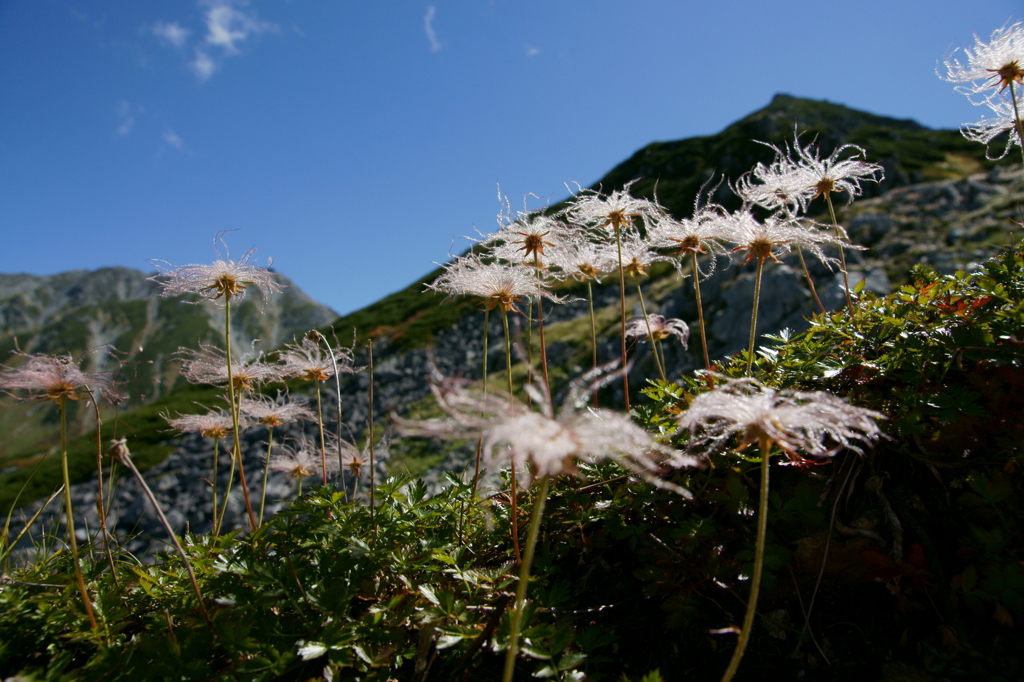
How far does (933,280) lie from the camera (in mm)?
3053

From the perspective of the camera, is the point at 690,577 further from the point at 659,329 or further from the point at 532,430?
the point at 659,329

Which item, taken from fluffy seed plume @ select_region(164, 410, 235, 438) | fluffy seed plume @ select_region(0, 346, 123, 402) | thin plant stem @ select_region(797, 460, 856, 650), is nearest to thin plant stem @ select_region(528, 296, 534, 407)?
thin plant stem @ select_region(797, 460, 856, 650)

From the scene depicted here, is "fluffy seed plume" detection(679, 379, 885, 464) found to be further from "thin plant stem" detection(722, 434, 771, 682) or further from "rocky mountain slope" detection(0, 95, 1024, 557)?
"rocky mountain slope" detection(0, 95, 1024, 557)

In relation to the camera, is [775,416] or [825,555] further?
[825,555]

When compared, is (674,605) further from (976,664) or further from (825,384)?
(825,384)

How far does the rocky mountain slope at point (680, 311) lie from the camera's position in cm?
2595

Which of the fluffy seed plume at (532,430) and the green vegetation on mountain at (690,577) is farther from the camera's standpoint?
the green vegetation on mountain at (690,577)

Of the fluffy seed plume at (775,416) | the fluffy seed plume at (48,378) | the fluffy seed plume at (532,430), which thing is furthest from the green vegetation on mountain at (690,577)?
the fluffy seed plume at (48,378)

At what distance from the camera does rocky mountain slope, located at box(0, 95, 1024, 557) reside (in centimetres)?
2595

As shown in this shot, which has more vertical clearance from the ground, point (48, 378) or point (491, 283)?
point (491, 283)

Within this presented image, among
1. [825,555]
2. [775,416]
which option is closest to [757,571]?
[775,416]

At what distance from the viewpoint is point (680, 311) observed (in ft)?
105

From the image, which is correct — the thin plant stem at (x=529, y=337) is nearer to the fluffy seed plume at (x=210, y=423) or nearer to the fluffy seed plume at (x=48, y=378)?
the fluffy seed plume at (x=48, y=378)

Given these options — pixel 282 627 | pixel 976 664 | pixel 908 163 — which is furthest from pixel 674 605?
pixel 908 163
